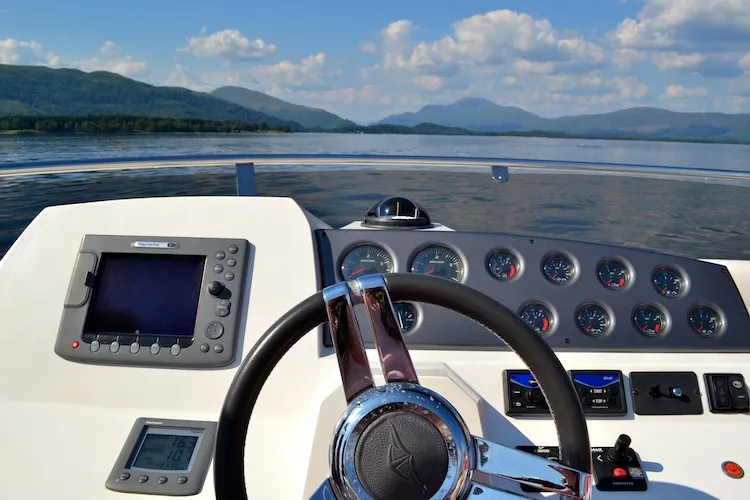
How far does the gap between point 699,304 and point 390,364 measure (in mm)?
1402

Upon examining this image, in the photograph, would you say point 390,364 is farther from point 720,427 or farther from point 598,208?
point 598,208

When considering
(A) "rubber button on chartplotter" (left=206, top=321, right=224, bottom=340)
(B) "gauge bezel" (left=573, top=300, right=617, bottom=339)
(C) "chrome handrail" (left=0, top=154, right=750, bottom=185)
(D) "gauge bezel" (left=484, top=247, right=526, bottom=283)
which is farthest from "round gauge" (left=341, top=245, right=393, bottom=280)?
(C) "chrome handrail" (left=0, top=154, right=750, bottom=185)

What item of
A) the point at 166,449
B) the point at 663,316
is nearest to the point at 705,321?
the point at 663,316

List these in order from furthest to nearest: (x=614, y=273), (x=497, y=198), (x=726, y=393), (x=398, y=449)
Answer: (x=497, y=198), (x=614, y=273), (x=726, y=393), (x=398, y=449)

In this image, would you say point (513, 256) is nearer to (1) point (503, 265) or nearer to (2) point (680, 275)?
(1) point (503, 265)

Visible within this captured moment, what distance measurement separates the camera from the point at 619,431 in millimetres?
1669

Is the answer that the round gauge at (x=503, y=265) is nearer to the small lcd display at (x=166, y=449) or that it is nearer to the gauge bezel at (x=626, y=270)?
the gauge bezel at (x=626, y=270)

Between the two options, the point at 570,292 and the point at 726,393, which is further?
the point at 570,292

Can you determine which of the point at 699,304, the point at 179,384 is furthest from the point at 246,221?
the point at 699,304

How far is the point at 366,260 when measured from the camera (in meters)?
1.96

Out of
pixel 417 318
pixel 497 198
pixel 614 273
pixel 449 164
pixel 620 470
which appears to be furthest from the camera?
pixel 497 198

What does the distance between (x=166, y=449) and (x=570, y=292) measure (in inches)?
48.8

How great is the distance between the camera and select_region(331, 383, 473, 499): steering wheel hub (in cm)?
88

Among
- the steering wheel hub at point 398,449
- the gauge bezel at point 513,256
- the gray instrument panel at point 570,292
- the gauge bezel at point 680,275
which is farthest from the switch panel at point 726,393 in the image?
the steering wheel hub at point 398,449
